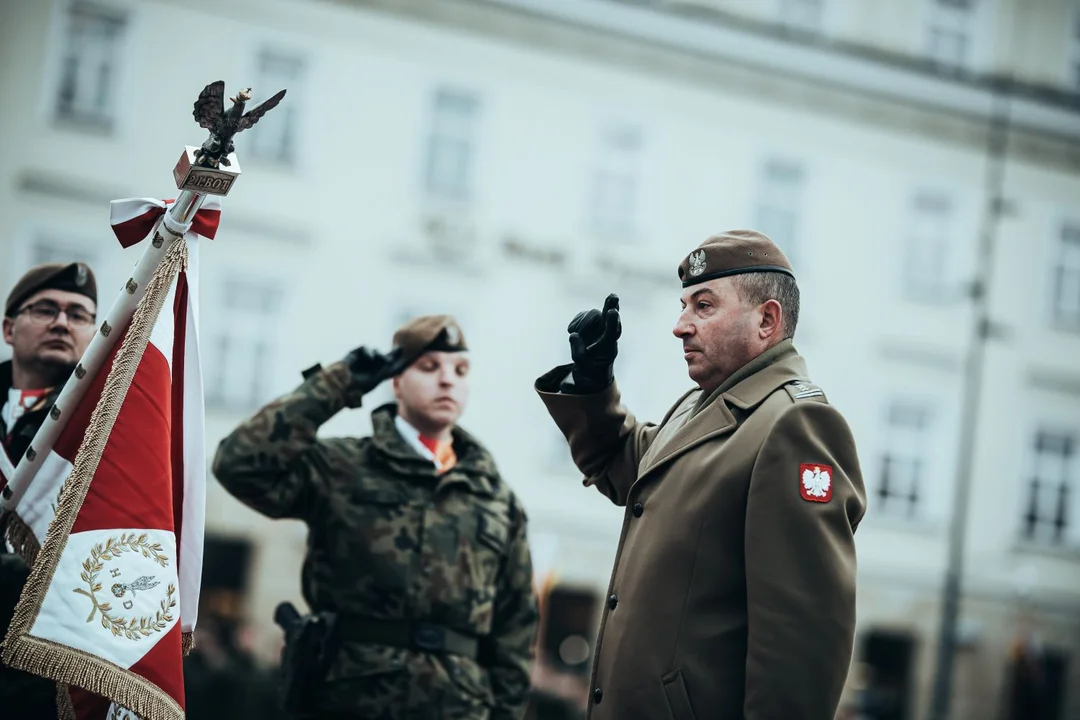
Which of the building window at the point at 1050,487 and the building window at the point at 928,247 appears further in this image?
the building window at the point at 1050,487

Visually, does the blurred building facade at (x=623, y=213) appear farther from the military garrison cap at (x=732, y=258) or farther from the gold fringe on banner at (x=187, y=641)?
the military garrison cap at (x=732, y=258)

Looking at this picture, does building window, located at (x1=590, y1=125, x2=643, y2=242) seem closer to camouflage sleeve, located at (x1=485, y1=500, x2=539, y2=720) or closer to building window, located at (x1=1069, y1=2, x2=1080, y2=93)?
building window, located at (x1=1069, y1=2, x2=1080, y2=93)

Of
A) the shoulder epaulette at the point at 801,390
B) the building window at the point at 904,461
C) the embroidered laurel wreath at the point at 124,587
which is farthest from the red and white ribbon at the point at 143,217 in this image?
the building window at the point at 904,461

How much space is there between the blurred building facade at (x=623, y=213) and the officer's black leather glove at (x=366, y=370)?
11043mm

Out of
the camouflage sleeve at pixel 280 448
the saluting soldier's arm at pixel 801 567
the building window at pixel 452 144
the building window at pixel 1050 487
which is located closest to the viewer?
the saluting soldier's arm at pixel 801 567

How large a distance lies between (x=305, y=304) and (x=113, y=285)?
249cm

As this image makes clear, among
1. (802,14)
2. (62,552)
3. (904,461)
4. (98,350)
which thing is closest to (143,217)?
(98,350)

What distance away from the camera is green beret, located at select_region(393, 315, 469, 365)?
5.03m

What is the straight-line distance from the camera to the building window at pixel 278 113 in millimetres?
18625

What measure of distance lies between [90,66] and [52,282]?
14352 mm

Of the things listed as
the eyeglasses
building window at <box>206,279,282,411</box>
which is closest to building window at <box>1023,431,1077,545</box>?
building window at <box>206,279,282,411</box>

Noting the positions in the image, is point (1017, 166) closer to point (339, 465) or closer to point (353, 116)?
point (353, 116)

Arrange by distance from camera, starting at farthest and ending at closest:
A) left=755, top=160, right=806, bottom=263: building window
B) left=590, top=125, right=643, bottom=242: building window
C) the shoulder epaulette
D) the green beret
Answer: left=755, top=160, right=806, bottom=263: building window → left=590, top=125, right=643, bottom=242: building window → the green beret → the shoulder epaulette

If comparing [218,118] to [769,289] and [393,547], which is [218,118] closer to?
[769,289]
